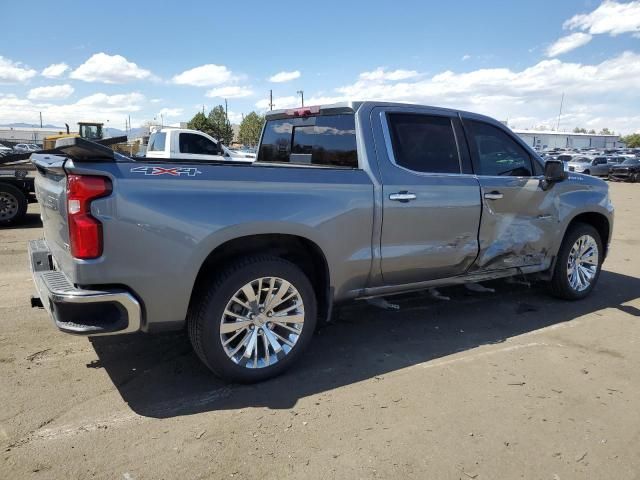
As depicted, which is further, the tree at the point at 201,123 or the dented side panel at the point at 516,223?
the tree at the point at 201,123

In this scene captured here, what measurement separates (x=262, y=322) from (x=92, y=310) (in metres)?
1.07

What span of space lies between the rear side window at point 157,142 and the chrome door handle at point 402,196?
33.7 feet

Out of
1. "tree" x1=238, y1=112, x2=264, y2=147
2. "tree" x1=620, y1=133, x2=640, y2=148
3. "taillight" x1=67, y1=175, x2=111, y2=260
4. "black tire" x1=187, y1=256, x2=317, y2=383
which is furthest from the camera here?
"tree" x1=620, y1=133, x2=640, y2=148

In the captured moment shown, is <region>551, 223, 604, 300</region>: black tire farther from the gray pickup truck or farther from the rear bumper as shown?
the rear bumper

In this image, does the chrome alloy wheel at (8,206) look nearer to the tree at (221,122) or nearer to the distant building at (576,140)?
the tree at (221,122)

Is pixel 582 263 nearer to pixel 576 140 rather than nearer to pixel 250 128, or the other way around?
pixel 250 128

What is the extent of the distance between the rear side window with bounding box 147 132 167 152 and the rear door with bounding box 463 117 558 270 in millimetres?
9993

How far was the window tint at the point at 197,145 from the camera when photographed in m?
→ 12.9

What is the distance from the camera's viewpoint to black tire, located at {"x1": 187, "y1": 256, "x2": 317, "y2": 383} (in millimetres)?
3152

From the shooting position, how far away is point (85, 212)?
275 cm

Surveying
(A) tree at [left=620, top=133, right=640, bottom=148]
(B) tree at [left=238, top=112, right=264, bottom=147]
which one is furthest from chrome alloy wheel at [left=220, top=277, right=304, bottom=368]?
(A) tree at [left=620, top=133, right=640, bottom=148]

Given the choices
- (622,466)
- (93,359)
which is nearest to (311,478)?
(622,466)

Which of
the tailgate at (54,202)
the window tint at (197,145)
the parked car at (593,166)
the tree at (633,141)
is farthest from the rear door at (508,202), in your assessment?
the tree at (633,141)

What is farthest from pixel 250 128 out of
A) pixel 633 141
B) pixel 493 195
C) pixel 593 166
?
pixel 633 141
